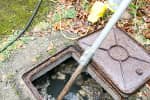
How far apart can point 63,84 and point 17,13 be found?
4.06 feet

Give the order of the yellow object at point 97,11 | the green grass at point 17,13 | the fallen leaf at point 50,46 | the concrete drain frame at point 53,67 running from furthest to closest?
1. the yellow object at point 97,11
2. the green grass at point 17,13
3. the fallen leaf at point 50,46
4. the concrete drain frame at point 53,67

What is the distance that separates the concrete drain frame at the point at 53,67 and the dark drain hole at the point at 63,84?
0.35ft

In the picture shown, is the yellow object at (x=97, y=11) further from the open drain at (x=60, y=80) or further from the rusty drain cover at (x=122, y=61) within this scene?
the open drain at (x=60, y=80)

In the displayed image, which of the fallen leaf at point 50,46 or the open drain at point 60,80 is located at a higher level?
the fallen leaf at point 50,46

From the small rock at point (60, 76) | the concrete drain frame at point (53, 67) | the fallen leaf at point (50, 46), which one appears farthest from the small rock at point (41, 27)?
the small rock at point (60, 76)

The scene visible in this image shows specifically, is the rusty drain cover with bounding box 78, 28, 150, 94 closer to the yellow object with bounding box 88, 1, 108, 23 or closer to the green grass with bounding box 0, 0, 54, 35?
the yellow object with bounding box 88, 1, 108, 23

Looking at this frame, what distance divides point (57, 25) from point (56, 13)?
22 cm

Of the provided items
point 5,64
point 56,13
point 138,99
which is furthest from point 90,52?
point 56,13

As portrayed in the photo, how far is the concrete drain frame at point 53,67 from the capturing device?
11.1ft

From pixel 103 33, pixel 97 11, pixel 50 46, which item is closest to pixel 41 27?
pixel 50 46

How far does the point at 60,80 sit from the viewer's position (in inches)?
146

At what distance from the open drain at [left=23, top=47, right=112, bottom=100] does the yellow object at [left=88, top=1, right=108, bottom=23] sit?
0.65 m

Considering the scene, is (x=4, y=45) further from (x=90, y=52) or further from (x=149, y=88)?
(x=149, y=88)

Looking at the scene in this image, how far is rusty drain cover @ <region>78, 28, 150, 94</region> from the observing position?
341 centimetres
